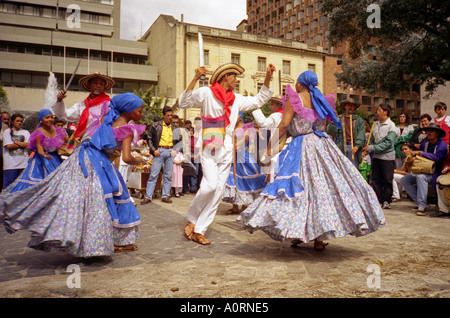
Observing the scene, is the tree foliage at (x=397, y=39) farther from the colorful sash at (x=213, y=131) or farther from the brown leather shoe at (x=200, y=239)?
the brown leather shoe at (x=200, y=239)

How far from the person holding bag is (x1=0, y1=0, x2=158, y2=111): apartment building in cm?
3402

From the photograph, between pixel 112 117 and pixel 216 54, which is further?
pixel 216 54

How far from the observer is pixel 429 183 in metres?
7.93

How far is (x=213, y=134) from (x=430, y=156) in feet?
16.5

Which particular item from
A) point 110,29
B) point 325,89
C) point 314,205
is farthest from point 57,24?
point 314,205

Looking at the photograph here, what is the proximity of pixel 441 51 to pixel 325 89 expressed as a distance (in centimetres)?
3423

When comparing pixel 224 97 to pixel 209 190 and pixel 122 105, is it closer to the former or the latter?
pixel 209 190

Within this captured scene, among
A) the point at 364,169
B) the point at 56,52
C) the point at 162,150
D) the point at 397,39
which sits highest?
the point at 56,52

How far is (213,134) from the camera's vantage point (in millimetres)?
5105

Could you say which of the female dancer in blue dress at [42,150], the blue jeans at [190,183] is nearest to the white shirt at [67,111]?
the female dancer in blue dress at [42,150]

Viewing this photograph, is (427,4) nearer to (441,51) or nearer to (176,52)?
(441,51)

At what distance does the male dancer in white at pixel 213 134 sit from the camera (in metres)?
4.93

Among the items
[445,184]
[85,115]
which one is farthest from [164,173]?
[445,184]

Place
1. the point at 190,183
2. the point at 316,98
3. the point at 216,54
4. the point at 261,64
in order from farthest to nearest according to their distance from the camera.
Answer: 1. the point at 261,64
2. the point at 216,54
3. the point at 190,183
4. the point at 316,98
